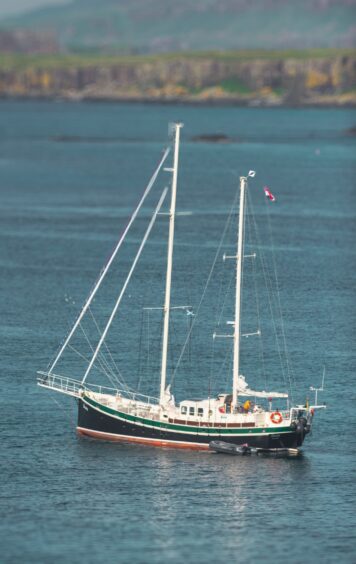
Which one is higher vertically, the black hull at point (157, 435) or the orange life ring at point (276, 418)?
the orange life ring at point (276, 418)

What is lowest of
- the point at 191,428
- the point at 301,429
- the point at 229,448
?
the point at 229,448

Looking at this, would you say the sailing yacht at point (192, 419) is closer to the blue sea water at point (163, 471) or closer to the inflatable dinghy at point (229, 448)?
the inflatable dinghy at point (229, 448)

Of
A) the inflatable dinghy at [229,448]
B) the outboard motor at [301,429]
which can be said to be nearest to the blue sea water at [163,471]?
the inflatable dinghy at [229,448]

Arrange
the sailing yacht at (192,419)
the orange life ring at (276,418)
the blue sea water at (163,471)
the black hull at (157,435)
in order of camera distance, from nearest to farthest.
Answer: the blue sea water at (163,471) → the orange life ring at (276,418) → the sailing yacht at (192,419) → the black hull at (157,435)

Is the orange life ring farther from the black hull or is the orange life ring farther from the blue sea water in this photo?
the blue sea water

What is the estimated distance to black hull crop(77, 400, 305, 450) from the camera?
79375 mm

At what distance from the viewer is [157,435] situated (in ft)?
264

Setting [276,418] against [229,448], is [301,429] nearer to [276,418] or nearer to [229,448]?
[276,418]

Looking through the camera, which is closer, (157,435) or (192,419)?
(192,419)

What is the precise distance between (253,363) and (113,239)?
60.8m

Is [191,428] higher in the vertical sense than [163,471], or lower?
higher

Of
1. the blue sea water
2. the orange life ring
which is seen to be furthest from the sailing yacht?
the blue sea water

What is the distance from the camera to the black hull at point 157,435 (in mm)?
79375

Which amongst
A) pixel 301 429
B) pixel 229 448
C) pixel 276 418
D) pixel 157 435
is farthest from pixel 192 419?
pixel 301 429
